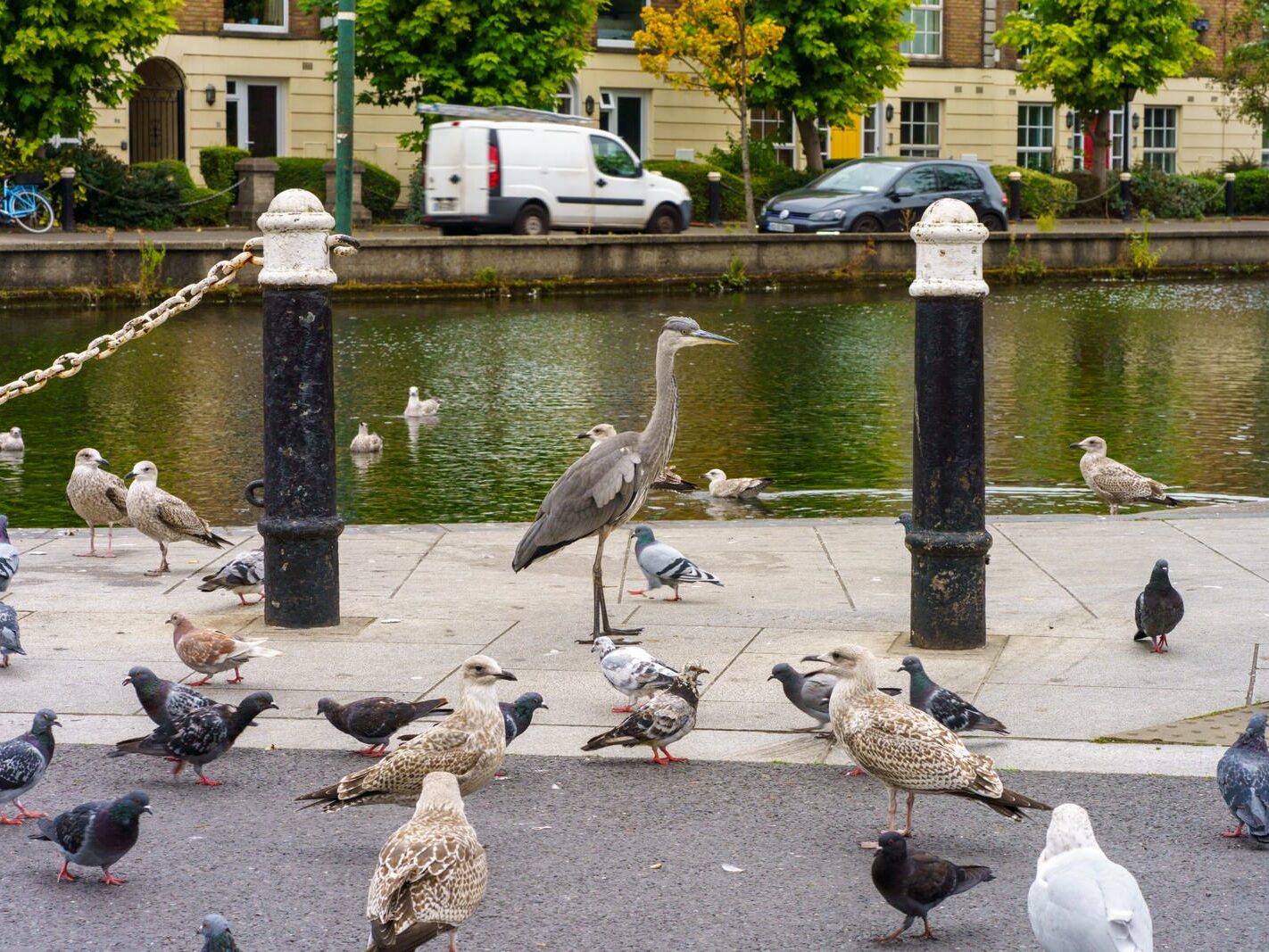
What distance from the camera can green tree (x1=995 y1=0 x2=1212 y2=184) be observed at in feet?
147

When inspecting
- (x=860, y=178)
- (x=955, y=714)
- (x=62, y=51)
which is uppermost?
(x=62, y=51)

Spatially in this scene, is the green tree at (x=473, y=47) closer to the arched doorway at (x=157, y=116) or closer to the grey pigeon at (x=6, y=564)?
the arched doorway at (x=157, y=116)

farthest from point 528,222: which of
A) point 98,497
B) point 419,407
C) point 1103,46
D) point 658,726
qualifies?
point 658,726

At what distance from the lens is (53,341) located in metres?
22.3

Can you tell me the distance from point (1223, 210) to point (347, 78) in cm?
3462

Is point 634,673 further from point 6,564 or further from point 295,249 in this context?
point 6,564

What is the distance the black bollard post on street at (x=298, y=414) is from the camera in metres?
8.44

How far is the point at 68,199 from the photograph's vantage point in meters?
32.5

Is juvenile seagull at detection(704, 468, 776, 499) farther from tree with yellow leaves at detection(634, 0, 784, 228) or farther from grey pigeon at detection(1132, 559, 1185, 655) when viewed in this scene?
tree with yellow leaves at detection(634, 0, 784, 228)

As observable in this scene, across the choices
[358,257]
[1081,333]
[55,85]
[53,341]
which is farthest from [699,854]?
[55,85]

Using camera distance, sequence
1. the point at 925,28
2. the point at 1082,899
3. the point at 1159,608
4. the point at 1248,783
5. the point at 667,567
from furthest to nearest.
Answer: the point at 925,28, the point at 667,567, the point at 1159,608, the point at 1248,783, the point at 1082,899

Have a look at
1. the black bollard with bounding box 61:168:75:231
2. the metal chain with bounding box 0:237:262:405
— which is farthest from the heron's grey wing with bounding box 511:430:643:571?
the black bollard with bounding box 61:168:75:231

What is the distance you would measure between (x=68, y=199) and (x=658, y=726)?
28479 millimetres

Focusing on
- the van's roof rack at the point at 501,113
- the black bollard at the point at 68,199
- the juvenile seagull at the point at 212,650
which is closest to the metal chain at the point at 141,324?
the juvenile seagull at the point at 212,650
